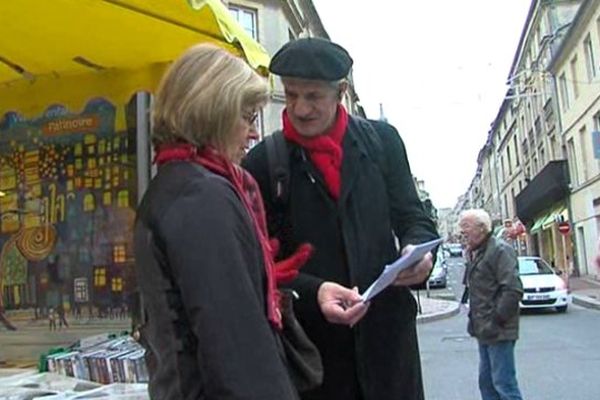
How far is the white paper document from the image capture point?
6.50ft

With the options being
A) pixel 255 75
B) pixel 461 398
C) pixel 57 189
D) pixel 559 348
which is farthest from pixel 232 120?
pixel 559 348

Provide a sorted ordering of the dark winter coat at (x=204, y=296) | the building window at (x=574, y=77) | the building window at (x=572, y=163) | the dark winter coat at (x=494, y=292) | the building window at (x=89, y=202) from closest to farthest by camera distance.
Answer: the dark winter coat at (x=204, y=296) < the building window at (x=89, y=202) < the dark winter coat at (x=494, y=292) < the building window at (x=574, y=77) < the building window at (x=572, y=163)

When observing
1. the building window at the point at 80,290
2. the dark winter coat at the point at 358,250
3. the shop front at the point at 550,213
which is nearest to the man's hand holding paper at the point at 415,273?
the dark winter coat at the point at 358,250

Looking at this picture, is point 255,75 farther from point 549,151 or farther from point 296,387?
point 549,151

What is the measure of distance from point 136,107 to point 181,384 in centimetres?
263

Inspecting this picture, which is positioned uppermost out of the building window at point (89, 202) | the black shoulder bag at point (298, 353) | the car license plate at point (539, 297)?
the building window at point (89, 202)

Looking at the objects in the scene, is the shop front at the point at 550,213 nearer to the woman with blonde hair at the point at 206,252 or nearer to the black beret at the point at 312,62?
the black beret at the point at 312,62

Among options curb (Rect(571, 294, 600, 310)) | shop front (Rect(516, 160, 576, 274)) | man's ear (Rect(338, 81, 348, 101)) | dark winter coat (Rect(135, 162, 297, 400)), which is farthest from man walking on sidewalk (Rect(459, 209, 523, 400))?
shop front (Rect(516, 160, 576, 274))

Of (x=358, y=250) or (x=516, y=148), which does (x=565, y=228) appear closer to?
(x=516, y=148)

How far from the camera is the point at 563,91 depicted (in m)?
31.0

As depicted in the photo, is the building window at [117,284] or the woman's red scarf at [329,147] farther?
the building window at [117,284]

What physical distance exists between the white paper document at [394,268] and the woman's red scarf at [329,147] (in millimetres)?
357

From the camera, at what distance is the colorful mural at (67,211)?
12.8 ft

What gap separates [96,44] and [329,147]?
1.76m
